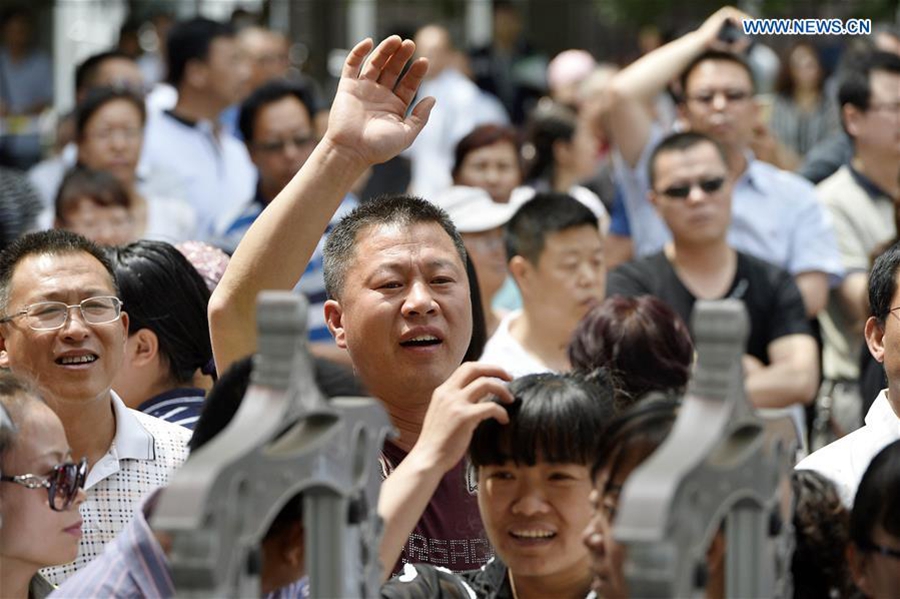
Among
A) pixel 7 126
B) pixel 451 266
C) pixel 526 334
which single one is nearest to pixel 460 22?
pixel 7 126

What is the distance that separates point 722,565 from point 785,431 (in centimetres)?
25

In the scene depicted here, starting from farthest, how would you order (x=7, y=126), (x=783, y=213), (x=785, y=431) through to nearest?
(x=7, y=126)
(x=783, y=213)
(x=785, y=431)

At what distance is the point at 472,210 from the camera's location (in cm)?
655

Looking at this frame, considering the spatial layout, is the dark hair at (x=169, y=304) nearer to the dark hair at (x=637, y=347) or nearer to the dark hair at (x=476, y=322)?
the dark hair at (x=476, y=322)

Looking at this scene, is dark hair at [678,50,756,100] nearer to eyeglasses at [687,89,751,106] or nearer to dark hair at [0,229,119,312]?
eyeglasses at [687,89,751,106]

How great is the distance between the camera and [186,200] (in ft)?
26.8

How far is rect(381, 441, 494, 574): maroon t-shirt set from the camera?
333 centimetres

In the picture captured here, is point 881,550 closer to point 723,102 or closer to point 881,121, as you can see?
point 723,102

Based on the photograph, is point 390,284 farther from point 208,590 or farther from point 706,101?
point 706,101

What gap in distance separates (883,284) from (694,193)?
2114 millimetres

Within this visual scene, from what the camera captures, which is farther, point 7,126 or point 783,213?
point 7,126

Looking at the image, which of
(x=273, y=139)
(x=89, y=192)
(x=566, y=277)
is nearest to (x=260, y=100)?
(x=273, y=139)

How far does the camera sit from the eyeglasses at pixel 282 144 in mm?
7105

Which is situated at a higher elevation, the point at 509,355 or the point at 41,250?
the point at 41,250
